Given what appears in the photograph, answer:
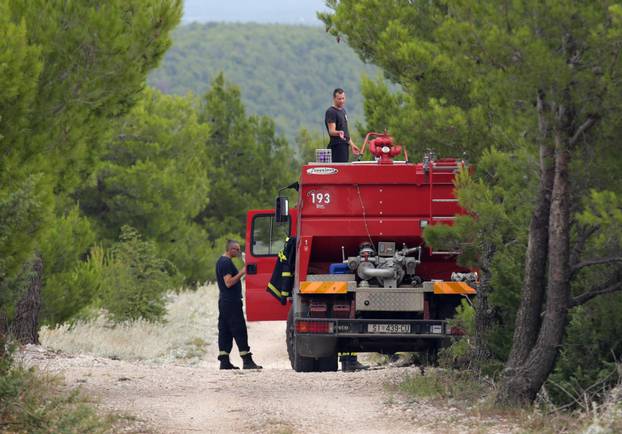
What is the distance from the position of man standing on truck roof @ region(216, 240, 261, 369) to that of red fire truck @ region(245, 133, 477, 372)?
5.60 feet

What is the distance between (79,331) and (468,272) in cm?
987

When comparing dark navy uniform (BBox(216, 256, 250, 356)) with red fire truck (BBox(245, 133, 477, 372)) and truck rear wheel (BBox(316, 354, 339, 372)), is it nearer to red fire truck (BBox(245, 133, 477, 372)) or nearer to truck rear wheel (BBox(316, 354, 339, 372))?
truck rear wheel (BBox(316, 354, 339, 372))

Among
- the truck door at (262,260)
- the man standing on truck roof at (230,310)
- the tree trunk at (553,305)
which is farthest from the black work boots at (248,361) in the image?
the tree trunk at (553,305)

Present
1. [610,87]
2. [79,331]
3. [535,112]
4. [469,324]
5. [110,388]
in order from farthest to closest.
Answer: [79,331] → [110,388] → [469,324] → [535,112] → [610,87]

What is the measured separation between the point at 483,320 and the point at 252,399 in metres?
2.36

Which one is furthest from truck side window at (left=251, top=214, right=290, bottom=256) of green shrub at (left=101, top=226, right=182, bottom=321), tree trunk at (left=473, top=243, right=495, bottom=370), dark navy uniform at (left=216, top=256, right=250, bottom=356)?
green shrub at (left=101, top=226, right=182, bottom=321)

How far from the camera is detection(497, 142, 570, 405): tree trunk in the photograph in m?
9.90

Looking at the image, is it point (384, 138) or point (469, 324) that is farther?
point (384, 138)

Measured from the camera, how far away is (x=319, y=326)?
14.7 m

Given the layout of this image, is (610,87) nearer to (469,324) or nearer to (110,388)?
(469,324)

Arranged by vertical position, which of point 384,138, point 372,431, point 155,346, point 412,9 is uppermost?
point 412,9

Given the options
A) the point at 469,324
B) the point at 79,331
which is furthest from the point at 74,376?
the point at 79,331

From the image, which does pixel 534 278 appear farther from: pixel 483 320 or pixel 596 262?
pixel 483 320

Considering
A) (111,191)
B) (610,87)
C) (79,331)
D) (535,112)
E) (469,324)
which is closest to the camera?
(610,87)
